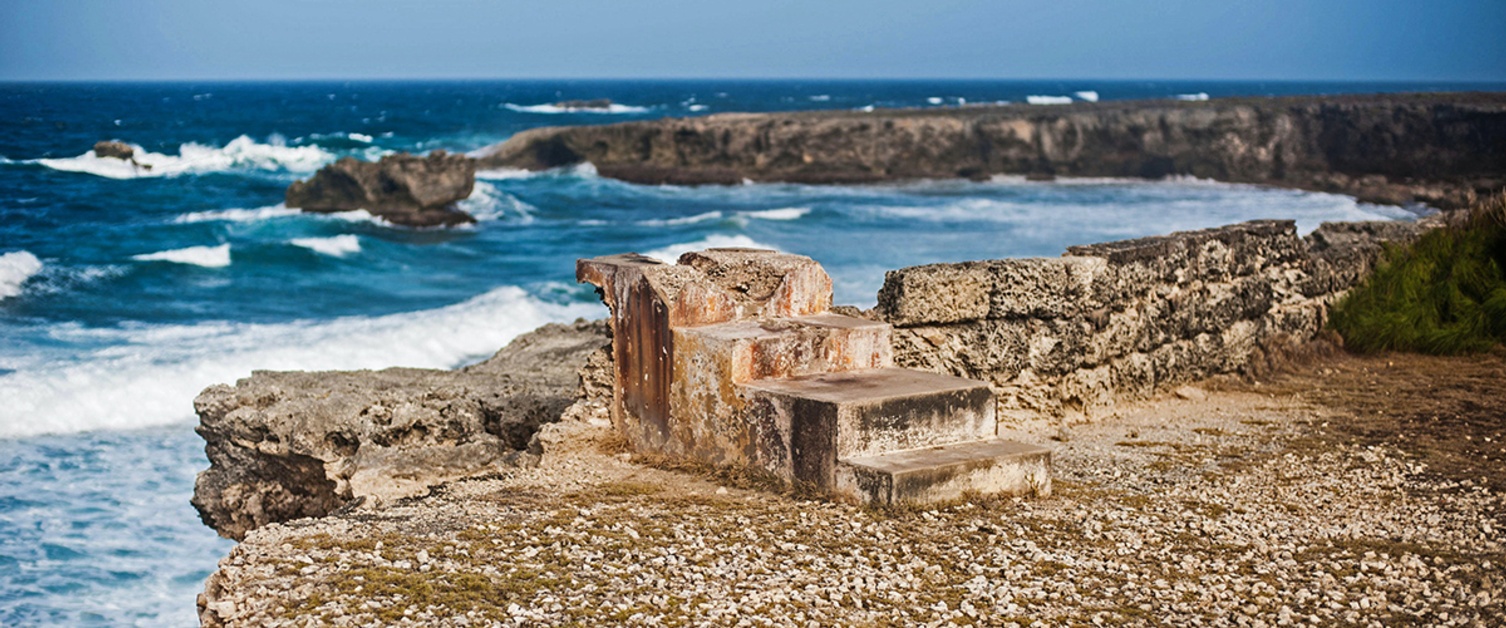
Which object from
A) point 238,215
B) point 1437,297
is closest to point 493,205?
point 238,215

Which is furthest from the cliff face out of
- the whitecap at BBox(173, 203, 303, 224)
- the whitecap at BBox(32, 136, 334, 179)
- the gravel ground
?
the gravel ground

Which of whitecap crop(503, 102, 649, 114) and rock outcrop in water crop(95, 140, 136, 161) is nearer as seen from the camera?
rock outcrop in water crop(95, 140, 136, 161)

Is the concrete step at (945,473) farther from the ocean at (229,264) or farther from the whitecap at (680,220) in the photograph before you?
the whitecap at (680,220)

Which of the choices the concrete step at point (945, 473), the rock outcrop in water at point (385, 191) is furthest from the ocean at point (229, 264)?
the concrete step at point (945, 473)

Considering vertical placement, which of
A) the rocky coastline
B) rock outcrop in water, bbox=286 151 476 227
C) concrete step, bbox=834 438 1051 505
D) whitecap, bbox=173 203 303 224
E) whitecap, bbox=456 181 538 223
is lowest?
whitecap, bbox=456 181 538 223

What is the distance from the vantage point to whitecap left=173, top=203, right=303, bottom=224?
89.6 ft

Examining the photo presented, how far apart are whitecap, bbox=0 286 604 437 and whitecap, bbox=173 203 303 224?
35.1 ft

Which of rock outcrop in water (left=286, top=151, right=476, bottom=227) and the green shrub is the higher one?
the green shrub

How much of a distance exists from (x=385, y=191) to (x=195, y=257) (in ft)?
25.4

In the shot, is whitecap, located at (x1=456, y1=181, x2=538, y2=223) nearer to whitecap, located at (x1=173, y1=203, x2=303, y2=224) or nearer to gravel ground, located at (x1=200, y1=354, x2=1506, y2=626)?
whitecap, located at (x1=173, y1=203, x2=303, y2=224)

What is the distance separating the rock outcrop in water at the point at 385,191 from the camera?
29172 mm

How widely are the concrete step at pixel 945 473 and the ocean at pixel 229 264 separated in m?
4.79

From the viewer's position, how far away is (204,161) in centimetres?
3834

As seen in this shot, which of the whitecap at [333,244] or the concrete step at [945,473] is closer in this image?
the concrete step at [945,473]
